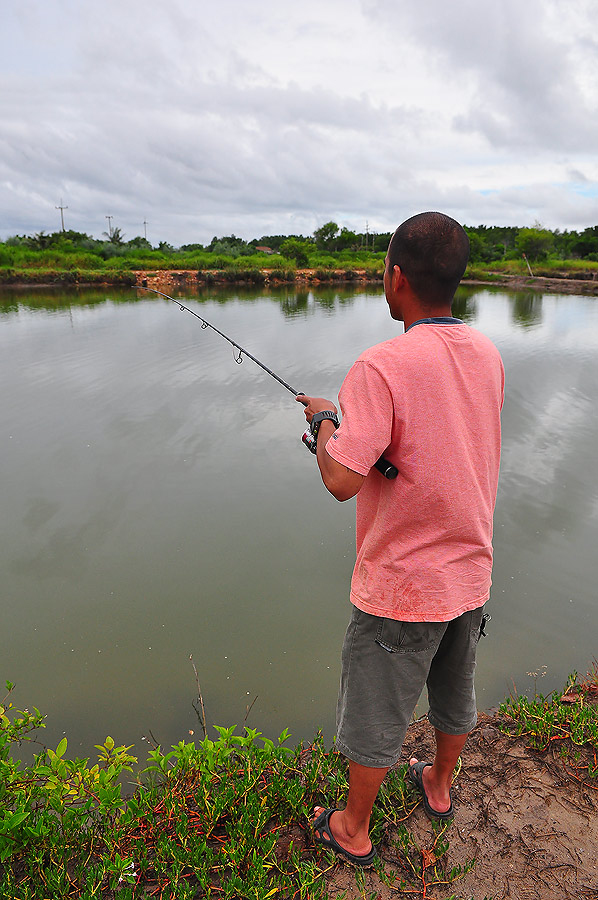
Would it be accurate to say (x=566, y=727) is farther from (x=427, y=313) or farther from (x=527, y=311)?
(x=527, y=311)

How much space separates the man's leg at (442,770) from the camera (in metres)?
1.70

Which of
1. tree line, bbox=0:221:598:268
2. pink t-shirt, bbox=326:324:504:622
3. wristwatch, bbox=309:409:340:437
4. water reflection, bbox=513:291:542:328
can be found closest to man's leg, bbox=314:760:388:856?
pink t-shirt, bbox=326:324:504:622

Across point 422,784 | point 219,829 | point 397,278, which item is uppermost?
point 397,278

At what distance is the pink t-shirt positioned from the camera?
4.11 ft

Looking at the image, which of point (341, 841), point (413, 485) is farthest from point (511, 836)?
point (413, 485)

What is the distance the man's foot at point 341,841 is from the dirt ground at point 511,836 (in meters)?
0.04

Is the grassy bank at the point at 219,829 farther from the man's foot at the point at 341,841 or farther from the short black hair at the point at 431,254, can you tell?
the short black hair at the point at 431,254

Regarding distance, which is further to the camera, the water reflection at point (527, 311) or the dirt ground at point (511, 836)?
the water reflection at point (527, 311)

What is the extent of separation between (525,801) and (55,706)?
2.20m

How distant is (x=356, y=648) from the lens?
4.75 ft

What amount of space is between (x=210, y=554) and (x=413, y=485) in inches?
114

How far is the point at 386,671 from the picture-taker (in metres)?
1.42

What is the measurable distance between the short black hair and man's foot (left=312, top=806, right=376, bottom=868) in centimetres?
157

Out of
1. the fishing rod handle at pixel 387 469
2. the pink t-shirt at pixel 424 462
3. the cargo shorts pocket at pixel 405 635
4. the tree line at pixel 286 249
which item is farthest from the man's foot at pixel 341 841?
the tree line at pixel 286 249
